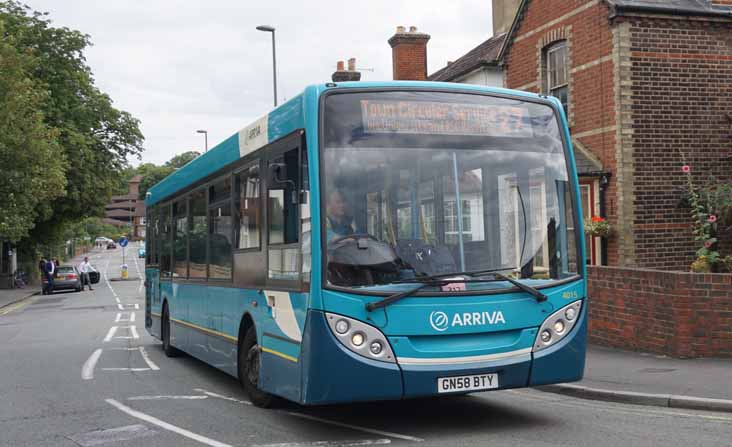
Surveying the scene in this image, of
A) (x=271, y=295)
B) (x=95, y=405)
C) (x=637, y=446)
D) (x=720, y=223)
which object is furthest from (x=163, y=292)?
(x=720, y=223)

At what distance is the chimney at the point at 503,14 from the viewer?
26.7 meters

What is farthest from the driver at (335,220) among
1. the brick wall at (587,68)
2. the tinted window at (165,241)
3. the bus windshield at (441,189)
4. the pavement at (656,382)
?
the brick wall at (587,68)

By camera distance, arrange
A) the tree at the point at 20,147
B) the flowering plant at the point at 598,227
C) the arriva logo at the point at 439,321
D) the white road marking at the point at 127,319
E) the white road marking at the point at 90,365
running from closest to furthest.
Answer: the arriva logo at the point at 439,321 < the white road marking at the point at 90,365 < the flowering plant at the point at 598,227 < the white road marking at the point at 127,319 < the tree at the point at 20,147

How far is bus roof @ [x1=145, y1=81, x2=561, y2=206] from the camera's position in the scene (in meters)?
7.05

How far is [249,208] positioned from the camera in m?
8.54

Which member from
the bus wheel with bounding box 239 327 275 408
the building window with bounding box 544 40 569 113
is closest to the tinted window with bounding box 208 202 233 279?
the bus wheel with bounding box 239 327 275 408

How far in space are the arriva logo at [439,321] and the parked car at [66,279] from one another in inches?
1530

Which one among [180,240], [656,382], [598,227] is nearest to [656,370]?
[656,382]

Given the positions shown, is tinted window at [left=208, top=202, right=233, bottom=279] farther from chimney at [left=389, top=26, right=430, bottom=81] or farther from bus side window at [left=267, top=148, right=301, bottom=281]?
chimney at [left=389, top=26, right=430, bottom=81]

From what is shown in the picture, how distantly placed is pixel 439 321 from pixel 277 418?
83.7 inches

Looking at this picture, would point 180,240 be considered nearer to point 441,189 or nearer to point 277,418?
point 277,418

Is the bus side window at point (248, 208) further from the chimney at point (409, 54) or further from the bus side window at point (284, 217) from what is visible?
the chimney at point (409, 54)

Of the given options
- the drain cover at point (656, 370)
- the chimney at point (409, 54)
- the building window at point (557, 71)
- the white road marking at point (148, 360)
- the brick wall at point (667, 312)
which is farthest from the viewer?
the chimney at point (409, 54)

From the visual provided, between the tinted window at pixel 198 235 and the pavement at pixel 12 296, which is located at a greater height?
the tinted window at pixel 198 235
